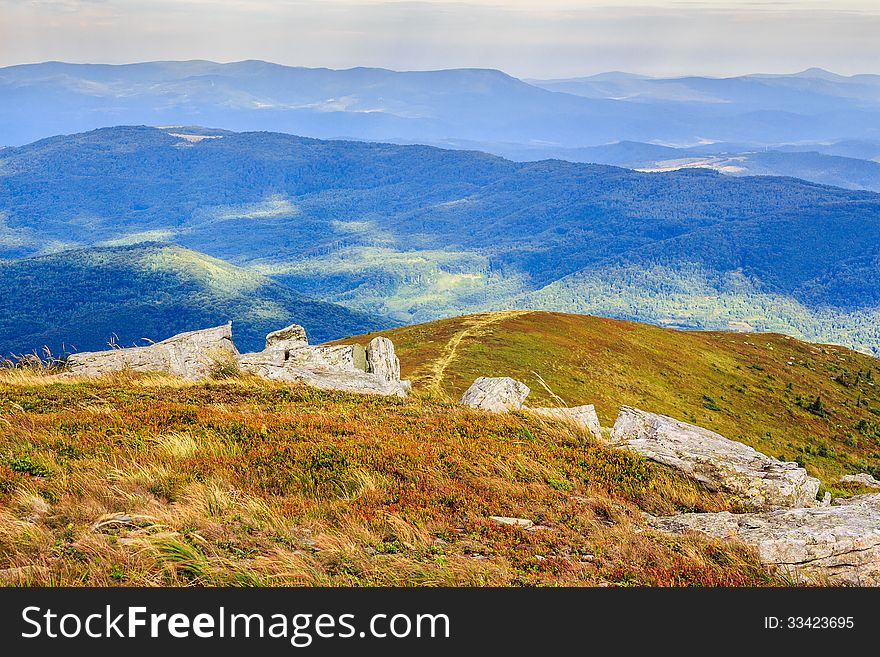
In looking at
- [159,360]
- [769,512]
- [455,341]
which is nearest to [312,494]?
[769,512]

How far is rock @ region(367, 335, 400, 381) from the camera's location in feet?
116

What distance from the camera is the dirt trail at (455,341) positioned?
48709mm

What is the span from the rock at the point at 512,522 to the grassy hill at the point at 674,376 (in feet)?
112

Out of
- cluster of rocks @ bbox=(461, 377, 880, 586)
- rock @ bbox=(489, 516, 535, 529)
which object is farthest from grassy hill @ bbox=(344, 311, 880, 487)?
rock @ bbox=(489, 516, 535, 529)

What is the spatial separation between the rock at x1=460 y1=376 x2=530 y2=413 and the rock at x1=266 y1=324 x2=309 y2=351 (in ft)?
35.7

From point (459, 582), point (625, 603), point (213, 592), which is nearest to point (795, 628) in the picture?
point (625, 603)

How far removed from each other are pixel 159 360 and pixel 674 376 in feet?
206

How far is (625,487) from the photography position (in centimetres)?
1162

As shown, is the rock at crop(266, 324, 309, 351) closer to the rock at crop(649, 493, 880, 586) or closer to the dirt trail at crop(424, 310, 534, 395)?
the dirt trail at crop(424, 310, 534, 395)

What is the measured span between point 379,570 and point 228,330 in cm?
2601

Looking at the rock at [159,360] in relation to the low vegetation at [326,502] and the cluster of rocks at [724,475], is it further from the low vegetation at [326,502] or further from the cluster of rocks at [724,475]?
the low vegetation at [326,502]

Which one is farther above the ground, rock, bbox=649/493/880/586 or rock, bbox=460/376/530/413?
rock, bbox=649/493/880/586

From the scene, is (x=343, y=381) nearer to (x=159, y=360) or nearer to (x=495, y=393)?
(x=495, y=393)

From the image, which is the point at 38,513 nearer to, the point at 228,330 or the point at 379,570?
the point at 379,570
